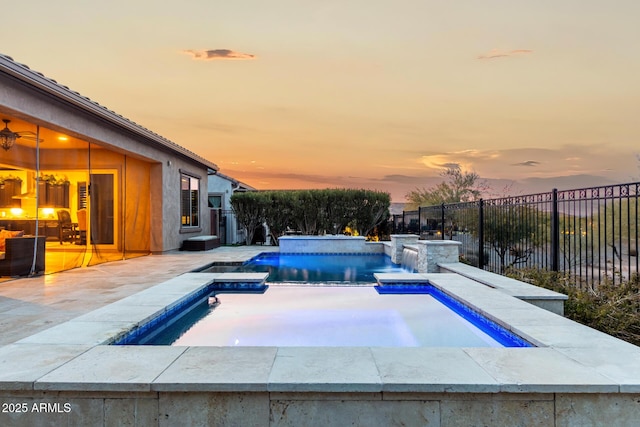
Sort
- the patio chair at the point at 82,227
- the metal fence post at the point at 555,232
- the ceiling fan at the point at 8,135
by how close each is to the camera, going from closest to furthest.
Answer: the metal fence post at the point at 555,232 → the ceiling fan at the point at 8,135 → the patio chair at the point at 82,227

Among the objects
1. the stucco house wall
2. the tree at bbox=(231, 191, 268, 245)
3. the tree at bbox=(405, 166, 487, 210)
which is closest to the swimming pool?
the stucco house wall

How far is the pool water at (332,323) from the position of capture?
14.4 ft

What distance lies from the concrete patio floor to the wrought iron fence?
6.76 meters

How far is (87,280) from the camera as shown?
299 inches

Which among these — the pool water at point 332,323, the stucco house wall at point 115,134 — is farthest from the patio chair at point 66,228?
the pool water at point 332,323

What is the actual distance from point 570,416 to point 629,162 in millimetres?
13108

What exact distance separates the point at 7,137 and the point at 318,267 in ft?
24.2

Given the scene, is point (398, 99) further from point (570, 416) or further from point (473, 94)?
point (570, 416)

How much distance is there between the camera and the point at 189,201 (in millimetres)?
15375

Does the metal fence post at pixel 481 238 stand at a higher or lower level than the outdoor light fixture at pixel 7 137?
lower

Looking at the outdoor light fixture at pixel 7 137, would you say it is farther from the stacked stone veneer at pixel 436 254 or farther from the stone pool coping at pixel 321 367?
the stacked stone veneer at pixel 436 254

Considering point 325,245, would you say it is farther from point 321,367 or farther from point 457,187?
point 457,187

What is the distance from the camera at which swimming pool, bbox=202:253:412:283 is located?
8977 mm

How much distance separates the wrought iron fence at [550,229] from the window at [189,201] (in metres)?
8.70
